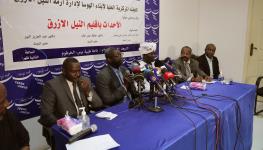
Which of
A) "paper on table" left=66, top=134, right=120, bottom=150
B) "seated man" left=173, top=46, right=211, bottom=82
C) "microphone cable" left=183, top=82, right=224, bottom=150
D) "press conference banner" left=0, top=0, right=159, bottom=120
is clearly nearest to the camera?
"paper on table" left=66, top=134, right=120, bottom=150

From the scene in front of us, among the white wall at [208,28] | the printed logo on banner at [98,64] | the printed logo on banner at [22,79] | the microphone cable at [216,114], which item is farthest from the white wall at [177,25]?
the printed logo on banner at [22,79]

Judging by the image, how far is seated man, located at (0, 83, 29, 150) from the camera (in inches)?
61.3

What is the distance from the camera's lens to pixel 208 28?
4.72 meters

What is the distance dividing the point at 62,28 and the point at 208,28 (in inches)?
127

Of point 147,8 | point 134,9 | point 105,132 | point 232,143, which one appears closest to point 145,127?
point 105,132

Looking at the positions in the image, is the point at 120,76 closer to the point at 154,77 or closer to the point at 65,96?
the point at 65,96

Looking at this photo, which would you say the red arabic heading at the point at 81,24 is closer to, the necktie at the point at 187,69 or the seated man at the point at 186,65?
the seated man at the point at 186,65

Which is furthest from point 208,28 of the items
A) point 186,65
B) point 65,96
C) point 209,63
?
point 65,96

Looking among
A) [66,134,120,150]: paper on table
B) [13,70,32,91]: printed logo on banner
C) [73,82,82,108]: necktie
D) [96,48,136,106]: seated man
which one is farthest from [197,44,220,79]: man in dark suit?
[66,134,120,150]: paper on table

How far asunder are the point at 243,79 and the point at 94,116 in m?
3.60

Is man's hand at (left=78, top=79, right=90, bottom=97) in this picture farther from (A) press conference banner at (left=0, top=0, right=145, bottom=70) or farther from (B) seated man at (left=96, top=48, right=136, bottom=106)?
(A) press conference banner at (left=0, top=0, right=145, bottom=70)

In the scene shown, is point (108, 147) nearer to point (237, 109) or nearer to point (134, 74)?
point (134, 74)

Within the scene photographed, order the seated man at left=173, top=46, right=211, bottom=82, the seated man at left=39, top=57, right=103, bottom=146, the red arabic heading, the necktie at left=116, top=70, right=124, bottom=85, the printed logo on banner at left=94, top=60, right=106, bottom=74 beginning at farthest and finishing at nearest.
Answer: the seated man at left=173, top=46, right=211, bottom=82, the printed logo on banner at left=94, top=60, right=106, bottom=74, the necktie at left=116, top=70, right=124, bottom=85, the red arabic heading, the seated man at left=39, top=57, right=103, bottom=146

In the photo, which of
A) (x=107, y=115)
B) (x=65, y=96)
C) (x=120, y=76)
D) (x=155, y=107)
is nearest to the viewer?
(x=107, y=115)
